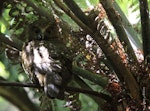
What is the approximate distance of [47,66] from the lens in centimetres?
131

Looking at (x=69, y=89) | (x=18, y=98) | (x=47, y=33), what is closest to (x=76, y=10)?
(x=47, y=33)

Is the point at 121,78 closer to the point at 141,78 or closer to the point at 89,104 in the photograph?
the point at 141,78

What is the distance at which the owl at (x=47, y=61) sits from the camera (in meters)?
1.25

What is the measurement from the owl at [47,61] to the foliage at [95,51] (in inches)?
2.3

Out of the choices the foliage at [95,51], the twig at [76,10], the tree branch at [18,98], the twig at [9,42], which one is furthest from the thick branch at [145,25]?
the tree branch at [18,98]

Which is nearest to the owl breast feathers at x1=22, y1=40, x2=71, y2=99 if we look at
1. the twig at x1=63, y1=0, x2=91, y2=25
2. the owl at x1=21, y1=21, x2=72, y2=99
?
the owl at x1=21, y1=21, x2=72, y2=99

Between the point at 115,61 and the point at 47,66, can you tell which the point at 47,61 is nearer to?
the point at 47,66

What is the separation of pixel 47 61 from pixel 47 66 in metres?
0.03

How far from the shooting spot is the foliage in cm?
149

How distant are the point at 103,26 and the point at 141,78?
0.74 feet

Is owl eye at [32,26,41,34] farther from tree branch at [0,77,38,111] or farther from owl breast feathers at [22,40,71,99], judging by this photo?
tree branch at [0,77,38,111]

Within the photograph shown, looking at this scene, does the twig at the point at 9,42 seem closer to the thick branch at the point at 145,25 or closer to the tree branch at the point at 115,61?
the tree branch at the point at 115,61

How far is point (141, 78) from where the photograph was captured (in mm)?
1536

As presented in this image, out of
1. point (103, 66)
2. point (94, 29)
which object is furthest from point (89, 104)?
point (94, 29)
